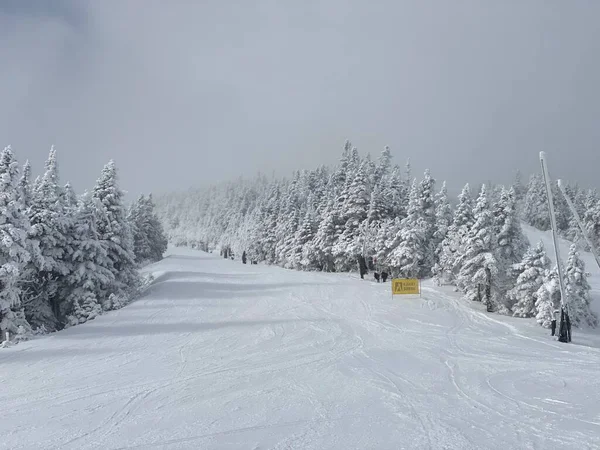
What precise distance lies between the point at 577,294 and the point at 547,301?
4.00 m

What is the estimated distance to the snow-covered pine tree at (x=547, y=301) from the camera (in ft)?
79.4

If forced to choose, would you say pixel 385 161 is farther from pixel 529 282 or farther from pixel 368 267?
pixel 529 282

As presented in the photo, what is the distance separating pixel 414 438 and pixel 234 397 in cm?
428

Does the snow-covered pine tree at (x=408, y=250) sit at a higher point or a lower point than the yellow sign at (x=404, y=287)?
higher

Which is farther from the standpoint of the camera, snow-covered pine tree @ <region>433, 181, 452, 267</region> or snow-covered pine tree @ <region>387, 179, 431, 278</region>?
snow-covered pine tree @ <region>433, 181, 452, 267</region>

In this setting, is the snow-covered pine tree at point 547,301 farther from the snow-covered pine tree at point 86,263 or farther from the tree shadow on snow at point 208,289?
the snow-covered pine tree at point 86,263

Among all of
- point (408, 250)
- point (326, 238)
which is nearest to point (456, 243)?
point (408, 250)

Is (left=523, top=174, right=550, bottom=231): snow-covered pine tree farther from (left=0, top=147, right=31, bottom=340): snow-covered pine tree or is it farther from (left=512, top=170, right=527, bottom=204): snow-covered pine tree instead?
(left=0, top=147, right=31, bottom=340): snow-covered pine tree

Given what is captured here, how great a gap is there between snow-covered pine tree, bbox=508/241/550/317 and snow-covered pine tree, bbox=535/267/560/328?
1.76 metres

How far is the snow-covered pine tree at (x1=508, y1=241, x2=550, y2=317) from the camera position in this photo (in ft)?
90.4

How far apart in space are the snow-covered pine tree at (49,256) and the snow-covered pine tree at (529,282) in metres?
29.6

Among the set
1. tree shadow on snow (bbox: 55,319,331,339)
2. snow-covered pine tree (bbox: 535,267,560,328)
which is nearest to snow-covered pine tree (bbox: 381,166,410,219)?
snow-covered pine tree (bbox: 535,267,560,328)

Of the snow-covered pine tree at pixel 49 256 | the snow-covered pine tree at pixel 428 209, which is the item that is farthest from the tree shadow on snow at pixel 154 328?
the snow-covered pine tree at pixel 428 209

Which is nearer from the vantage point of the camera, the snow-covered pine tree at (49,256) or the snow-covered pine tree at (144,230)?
the snow-covered pine tree at (49,256)
